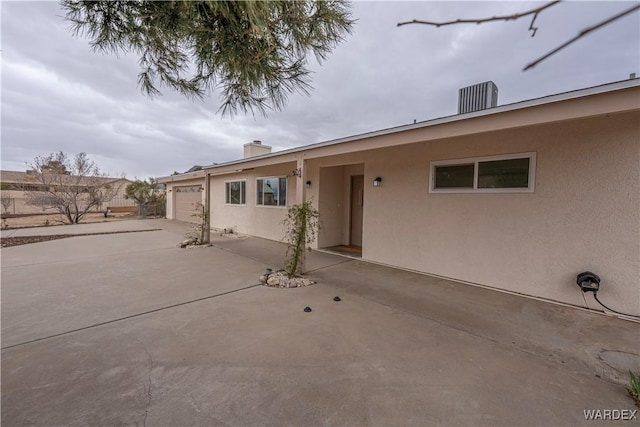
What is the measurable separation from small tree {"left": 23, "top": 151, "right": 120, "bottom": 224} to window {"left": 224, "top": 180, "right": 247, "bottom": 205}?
9.69 meters

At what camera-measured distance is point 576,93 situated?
2.76 meters

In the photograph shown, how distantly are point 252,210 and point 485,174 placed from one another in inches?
308

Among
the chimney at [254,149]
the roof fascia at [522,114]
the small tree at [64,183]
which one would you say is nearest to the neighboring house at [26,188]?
the small tree at [64,183]

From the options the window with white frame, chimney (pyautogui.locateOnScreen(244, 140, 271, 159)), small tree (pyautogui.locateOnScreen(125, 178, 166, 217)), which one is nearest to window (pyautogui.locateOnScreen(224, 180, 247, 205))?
chimney (pyautogui.locateOnScreen(244, 140, 271, 159))

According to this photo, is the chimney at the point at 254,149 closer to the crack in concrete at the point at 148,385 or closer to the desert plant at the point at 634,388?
the crack in concrete at the point at 148,385

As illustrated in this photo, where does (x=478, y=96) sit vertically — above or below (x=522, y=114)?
above

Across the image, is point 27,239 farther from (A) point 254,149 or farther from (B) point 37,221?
(B) point 37,221

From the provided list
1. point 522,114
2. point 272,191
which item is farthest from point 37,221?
point 522,114

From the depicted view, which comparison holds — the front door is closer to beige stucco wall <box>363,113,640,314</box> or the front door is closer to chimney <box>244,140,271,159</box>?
beige stucco wall <box>363,113,640,314</box>

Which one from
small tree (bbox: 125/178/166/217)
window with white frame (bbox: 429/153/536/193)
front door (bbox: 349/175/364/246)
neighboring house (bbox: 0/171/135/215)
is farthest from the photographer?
small tree (bbox: 125/178/166/217)

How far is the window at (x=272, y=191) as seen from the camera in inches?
344

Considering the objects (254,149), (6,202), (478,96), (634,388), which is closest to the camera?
(634,388)

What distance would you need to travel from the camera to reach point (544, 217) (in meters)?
4.06

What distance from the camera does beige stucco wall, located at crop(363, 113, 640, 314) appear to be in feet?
11.4
